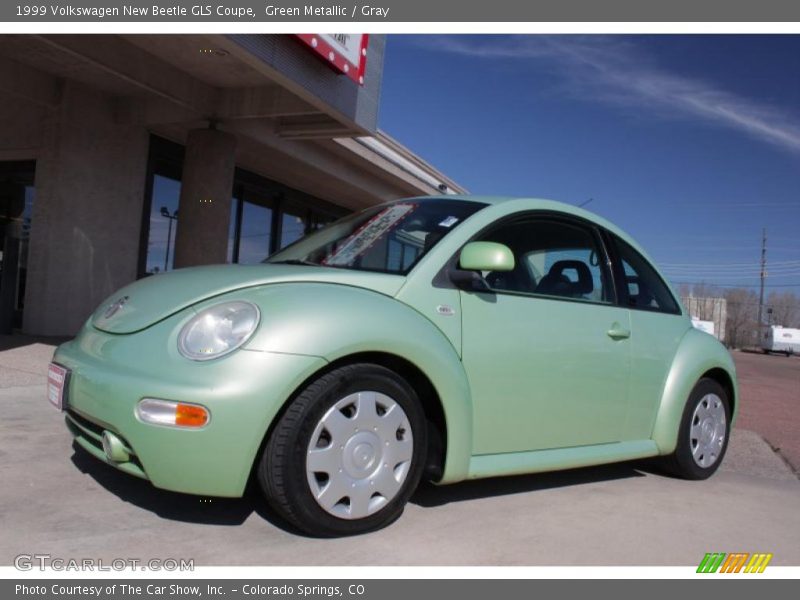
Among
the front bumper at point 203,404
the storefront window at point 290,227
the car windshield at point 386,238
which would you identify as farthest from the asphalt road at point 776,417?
the storefront window at point 290,227

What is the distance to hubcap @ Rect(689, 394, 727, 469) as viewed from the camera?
420 cm

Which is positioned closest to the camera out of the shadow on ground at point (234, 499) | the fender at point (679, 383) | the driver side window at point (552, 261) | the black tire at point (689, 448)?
the shadow on ground at point (234, 499)

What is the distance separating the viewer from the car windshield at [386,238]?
320 centimetres

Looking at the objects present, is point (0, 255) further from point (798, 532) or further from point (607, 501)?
point (798, 532)

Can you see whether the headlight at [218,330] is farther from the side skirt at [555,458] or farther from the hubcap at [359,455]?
the side skirt at [555,458]

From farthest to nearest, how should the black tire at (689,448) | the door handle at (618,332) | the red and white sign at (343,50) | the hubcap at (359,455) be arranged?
1. the red and white sign at (343,50)
2. the black tire at (689,448)
3. the door handle at (618,332)
4. the hubcap at (359,455)

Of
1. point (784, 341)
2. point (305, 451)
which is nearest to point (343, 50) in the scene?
point (305, 451)

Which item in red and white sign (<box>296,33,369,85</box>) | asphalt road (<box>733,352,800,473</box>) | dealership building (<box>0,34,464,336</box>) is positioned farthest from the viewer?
dealership building (<box>0,34,464,336</box>)

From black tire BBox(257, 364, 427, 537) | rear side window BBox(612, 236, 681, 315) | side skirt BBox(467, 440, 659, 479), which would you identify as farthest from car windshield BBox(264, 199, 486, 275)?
rear side window BBox(612, 236, 681, 315)

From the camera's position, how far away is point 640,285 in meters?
4.15

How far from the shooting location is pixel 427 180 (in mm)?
17109

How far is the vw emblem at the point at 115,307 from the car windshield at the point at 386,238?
0.83 metres

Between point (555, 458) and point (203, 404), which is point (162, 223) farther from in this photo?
point (203, 404)

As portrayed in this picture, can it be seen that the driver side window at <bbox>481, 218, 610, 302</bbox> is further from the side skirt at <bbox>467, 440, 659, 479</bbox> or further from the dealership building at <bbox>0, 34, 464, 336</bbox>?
the dealership building at <bbox>0, 34, 464, 336</bbox>
